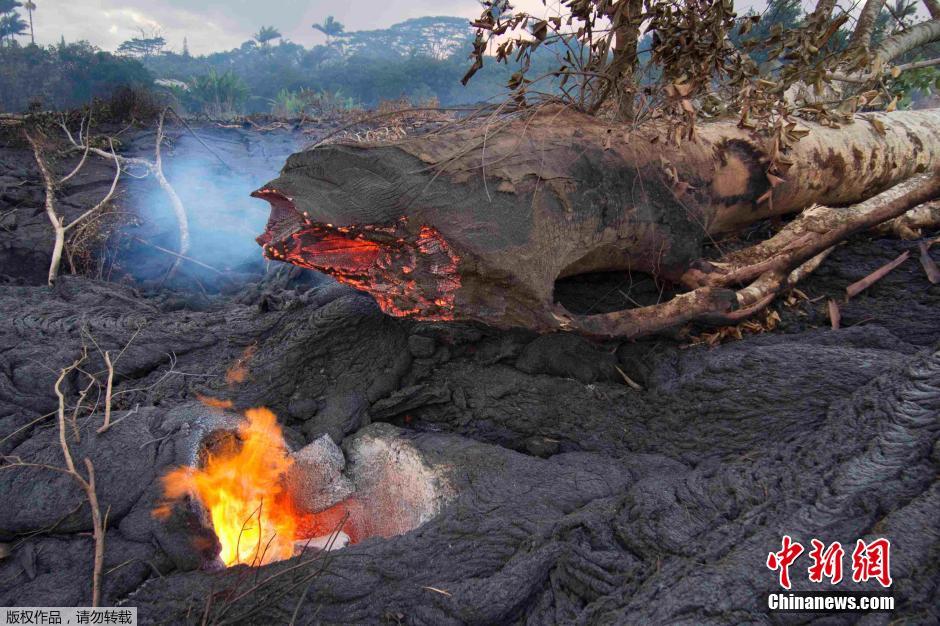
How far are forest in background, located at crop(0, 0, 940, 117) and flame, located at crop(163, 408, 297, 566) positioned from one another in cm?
231

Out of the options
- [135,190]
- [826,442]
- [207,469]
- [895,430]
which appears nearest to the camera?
[895,430]

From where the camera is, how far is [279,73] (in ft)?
147

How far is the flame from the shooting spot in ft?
8.92

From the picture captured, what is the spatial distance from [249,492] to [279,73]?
4973 cm

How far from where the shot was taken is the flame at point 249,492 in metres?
2.72

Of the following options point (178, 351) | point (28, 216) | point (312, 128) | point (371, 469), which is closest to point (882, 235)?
point (371, 469)

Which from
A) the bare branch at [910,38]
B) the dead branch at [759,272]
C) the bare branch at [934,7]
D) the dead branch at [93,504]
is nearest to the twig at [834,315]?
the dead branch at [759,272]

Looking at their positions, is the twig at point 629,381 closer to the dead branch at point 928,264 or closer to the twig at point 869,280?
the twig at point 869,280

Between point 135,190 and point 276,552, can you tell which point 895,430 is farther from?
point 135,190

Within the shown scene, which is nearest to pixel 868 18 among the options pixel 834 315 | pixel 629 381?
pixel 834 315

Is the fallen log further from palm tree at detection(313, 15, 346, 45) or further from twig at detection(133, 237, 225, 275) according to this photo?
palm tree at detection(313, 15, 346, 45)

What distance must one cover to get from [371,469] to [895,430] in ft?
7.57

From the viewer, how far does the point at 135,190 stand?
7301 millimetres

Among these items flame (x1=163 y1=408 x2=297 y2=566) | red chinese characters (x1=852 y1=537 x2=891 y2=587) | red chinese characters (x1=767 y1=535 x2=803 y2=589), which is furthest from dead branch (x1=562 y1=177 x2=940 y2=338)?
flame (x1=163 y1=408 x2=297 y2=566)
